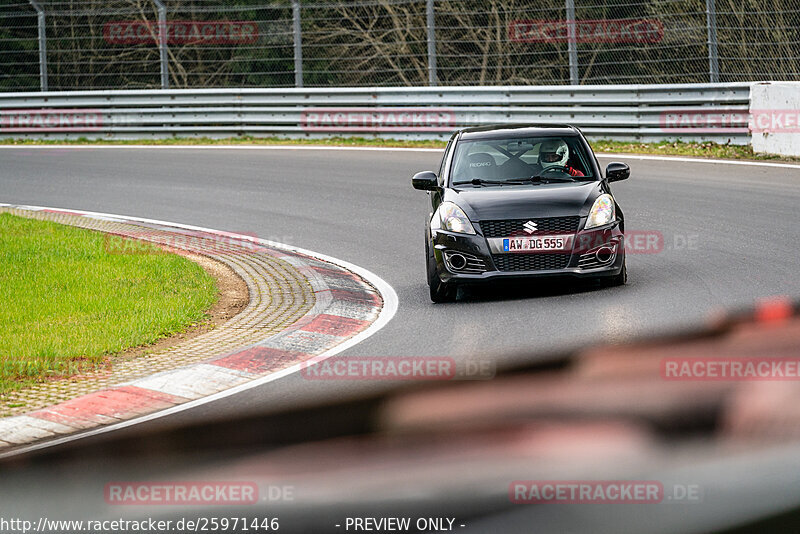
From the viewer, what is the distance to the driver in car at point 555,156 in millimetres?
10469

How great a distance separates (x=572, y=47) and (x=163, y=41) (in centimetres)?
882

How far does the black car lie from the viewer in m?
9.38

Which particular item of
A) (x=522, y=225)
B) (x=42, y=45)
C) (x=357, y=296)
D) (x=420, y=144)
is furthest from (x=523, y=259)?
(x=42, y=45)

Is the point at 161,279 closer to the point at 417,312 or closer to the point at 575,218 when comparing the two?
the point at 417,312

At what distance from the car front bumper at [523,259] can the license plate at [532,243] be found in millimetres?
44

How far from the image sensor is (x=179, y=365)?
7.79m

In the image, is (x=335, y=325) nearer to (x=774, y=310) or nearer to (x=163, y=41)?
(x=774, y=310)

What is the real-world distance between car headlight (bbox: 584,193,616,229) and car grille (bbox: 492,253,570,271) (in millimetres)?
396

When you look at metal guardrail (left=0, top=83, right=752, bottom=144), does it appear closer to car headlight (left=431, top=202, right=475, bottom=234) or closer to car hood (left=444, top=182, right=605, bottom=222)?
car hood (left=444, top=182, right=605, bottom=222)

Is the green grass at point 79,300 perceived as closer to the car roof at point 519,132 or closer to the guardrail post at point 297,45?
the car roof at point 519,132

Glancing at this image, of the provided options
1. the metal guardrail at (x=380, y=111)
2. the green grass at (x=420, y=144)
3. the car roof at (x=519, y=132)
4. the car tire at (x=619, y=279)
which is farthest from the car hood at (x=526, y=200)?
the metal guardrail at (x=380, y=111)

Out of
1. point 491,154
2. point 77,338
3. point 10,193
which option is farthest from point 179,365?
point 10,193

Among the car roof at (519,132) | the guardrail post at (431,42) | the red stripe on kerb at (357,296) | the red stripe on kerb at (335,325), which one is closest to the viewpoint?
the red stripe on kerb at (335,325)

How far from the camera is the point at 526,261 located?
369 inches
